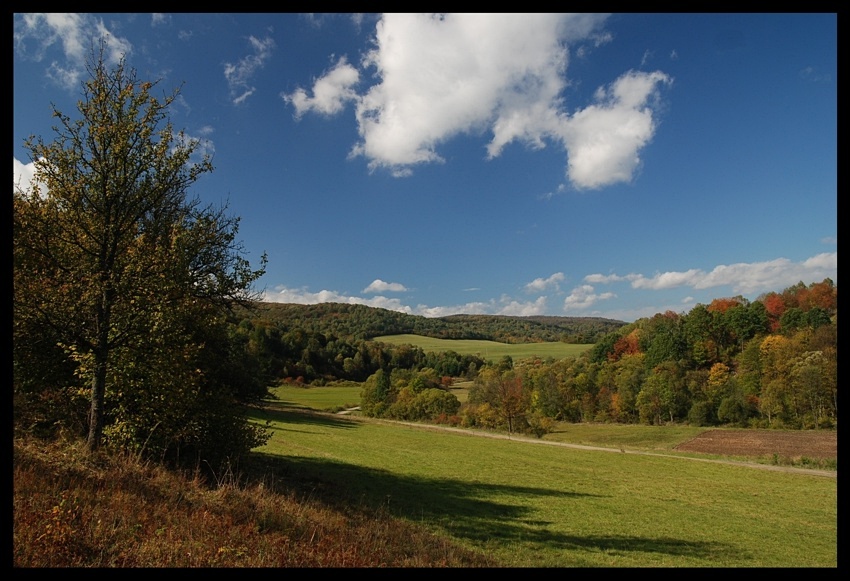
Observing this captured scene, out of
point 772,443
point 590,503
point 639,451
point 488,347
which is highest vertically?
point 772,443

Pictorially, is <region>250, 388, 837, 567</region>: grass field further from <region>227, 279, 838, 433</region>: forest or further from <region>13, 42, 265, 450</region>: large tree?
<region>13, 42, 265, 450</region>: large tree

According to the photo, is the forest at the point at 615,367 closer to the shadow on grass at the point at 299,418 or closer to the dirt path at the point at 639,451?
the dirt path at the point at 639,451

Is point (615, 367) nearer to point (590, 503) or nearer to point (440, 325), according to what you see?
point (590, 503)

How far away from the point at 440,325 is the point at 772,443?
134176 mm

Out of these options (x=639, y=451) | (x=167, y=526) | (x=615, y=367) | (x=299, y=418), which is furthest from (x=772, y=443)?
(x=615, y=367)

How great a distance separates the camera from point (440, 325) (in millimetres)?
141875

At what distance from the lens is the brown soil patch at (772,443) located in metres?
5.18

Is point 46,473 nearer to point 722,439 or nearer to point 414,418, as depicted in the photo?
point 722,439

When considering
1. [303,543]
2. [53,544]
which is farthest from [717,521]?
[53,544]

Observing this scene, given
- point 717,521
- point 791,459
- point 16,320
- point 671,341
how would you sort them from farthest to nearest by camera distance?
point 671,341
point 717,521
point 16,320
point 791,459

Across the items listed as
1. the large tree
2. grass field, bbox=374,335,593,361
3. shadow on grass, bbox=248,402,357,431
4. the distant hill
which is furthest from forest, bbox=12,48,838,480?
grass field, bbox=374,335,593,361

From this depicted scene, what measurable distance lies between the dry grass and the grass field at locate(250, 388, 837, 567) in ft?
9.89

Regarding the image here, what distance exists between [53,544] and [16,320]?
212 inches

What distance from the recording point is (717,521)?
45.4 ft
